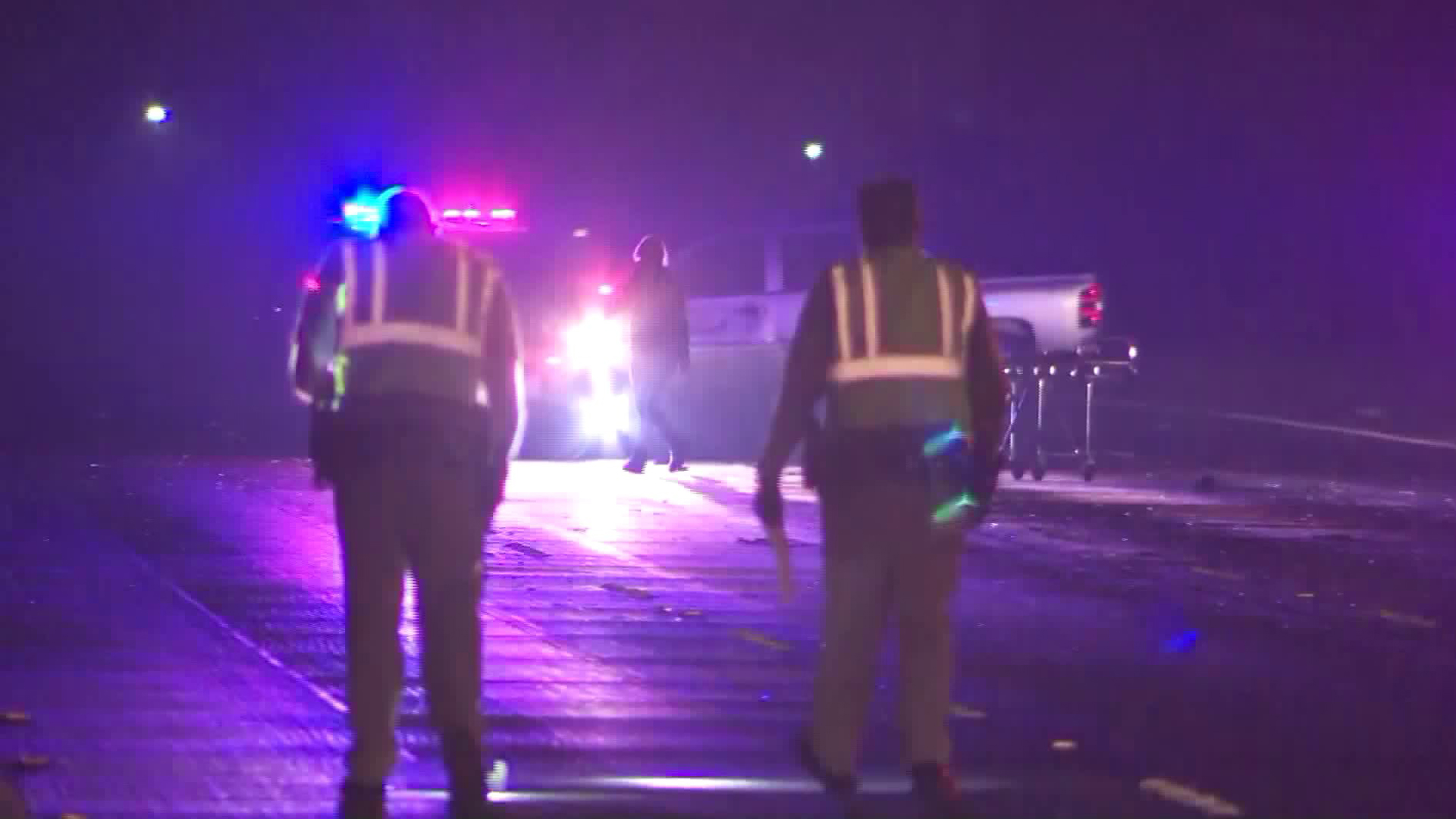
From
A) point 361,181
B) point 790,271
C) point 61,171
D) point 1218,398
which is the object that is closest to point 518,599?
point 790,271

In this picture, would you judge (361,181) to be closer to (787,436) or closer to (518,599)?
(518,599)

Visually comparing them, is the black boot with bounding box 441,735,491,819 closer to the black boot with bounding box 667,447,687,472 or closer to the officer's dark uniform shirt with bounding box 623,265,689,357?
the officer's dark uniform shirt with bounding box 623,265,689,357

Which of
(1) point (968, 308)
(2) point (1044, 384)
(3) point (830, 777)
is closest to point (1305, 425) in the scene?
(2) point (1044, 384)

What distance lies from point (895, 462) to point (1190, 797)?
4.91 ft

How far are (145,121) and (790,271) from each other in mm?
24447

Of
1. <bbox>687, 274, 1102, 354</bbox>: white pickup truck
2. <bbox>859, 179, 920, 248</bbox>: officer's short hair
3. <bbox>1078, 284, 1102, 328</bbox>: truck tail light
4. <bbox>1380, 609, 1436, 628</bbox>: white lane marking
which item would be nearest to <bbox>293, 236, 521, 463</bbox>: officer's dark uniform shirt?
<bbox>859, 179, 920, 248</bbox>: officer's short hair

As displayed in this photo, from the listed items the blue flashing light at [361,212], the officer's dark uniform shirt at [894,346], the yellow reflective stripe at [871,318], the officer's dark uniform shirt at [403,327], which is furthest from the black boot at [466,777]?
the blue flashing light at [361,212]

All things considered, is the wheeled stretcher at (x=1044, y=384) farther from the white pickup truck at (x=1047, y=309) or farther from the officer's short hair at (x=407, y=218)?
the officer's short hair at (x=407, y=218)

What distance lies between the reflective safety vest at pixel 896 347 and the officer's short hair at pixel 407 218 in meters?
1.24

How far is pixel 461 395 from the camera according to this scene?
6.96 metres

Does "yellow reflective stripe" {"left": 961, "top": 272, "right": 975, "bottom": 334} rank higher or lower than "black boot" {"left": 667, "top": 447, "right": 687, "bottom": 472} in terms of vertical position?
higher

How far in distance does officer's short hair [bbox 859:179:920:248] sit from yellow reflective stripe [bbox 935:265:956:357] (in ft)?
0.55

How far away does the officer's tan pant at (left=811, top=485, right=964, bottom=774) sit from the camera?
6.90m

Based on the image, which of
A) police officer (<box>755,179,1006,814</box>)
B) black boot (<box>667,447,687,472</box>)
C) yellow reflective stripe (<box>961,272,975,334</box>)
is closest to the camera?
police officer (<box>755,179,1006,814</box>)
